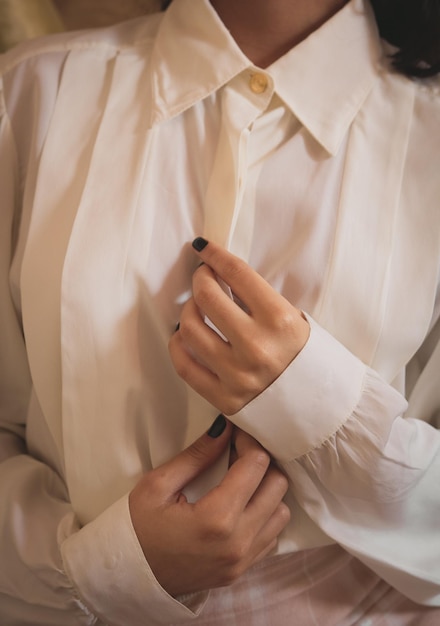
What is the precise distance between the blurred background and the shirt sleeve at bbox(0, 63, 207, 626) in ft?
0.91

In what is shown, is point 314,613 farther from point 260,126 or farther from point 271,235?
point 260,126

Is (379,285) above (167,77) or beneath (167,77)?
beneath

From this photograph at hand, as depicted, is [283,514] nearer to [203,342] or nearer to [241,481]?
[241,481]

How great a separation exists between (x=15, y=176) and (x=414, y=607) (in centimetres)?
72

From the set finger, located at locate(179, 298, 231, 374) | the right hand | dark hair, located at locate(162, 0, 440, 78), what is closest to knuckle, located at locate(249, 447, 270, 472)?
the right hand

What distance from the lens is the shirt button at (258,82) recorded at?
62 centimetres

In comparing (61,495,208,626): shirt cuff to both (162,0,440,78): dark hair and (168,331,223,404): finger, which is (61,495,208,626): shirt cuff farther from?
(162,0,440,78): dark hair

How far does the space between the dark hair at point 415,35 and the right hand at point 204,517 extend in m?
0.46

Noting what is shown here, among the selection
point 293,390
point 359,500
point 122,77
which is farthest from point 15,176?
point 359,500

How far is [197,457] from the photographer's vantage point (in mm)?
600

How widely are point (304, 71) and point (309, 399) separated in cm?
37

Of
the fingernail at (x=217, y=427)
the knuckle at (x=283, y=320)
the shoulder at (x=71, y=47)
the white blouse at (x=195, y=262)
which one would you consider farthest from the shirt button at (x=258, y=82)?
the fingernail at (x=217, y=427)

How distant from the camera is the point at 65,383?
0.60 metres

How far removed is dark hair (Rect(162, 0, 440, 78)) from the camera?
633 millimetres
